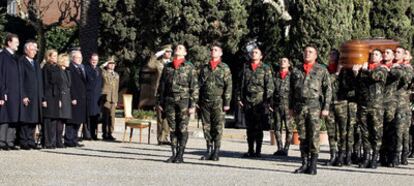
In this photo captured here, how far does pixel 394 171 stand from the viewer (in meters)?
17.4

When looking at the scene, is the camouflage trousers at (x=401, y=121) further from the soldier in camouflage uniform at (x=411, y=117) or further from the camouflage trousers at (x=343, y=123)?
the camouflage trousers at (x=343, y=123)

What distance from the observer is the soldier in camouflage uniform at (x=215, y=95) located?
18328 mm

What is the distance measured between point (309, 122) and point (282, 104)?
500cm

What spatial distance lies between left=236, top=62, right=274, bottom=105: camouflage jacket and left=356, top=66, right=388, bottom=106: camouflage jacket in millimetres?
2646

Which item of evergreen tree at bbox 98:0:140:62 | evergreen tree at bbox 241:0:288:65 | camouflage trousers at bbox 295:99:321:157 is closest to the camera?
camouflage trousers at bbox 295:99:321:157

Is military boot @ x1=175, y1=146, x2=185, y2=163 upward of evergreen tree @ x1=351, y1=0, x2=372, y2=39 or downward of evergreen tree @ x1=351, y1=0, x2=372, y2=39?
downward

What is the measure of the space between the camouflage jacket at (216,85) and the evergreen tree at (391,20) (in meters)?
22.0

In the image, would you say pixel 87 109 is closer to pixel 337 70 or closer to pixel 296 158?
pixel 296 158

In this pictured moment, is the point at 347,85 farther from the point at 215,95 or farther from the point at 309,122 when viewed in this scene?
the point at 215,95

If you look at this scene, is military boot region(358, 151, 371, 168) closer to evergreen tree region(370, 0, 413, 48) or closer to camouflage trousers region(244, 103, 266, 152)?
camouflage trousers region(244, 103, 266, 152)

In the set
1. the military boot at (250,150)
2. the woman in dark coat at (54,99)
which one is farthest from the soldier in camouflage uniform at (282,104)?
the woman in dark coat at (54,99)

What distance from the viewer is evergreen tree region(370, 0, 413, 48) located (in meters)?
39.7

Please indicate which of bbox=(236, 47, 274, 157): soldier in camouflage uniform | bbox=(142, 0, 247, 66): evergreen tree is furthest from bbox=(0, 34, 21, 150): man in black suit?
bbox=(142, 0, 247, 66): evergreen tree

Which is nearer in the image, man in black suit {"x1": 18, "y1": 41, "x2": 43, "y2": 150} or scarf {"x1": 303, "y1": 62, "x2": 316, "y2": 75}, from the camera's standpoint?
scarf {"x1": 303, "y1": 62, "x2": 316, "y2": 75}
